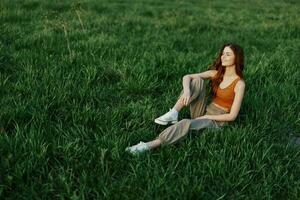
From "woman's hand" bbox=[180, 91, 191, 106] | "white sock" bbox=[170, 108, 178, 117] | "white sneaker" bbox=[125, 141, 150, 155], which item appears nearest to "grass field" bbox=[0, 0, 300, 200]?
A: "white sneaker" bbox=[125, 141, 150, 155]

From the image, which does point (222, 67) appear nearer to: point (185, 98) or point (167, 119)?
point (185, 98)

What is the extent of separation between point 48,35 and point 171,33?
3017mm

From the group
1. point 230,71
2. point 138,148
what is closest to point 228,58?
point 230,71

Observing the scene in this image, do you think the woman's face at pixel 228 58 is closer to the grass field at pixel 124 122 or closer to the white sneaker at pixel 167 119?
the grass field at pixel 124 122

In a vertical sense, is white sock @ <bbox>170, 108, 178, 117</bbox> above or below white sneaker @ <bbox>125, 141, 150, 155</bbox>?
above

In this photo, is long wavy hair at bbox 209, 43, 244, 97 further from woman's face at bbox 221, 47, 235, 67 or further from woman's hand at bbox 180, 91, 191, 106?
woman's hand at bbox 180, 91, 191, 106

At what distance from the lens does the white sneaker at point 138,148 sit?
4.63 m

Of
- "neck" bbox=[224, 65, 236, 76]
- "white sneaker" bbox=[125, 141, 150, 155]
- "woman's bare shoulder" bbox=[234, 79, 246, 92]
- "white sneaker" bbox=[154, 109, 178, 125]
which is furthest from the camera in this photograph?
"neck" bbox=[224, 65, 236, 76]

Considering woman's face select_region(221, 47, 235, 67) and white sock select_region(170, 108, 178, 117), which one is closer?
white sock select_region(170, 108, 178, 117)

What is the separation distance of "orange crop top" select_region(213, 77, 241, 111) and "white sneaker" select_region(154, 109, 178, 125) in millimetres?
599

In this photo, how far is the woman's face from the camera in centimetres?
552

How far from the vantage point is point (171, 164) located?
14.7ft

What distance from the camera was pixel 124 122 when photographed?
544cm

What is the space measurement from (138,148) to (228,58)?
1637 millimetres
